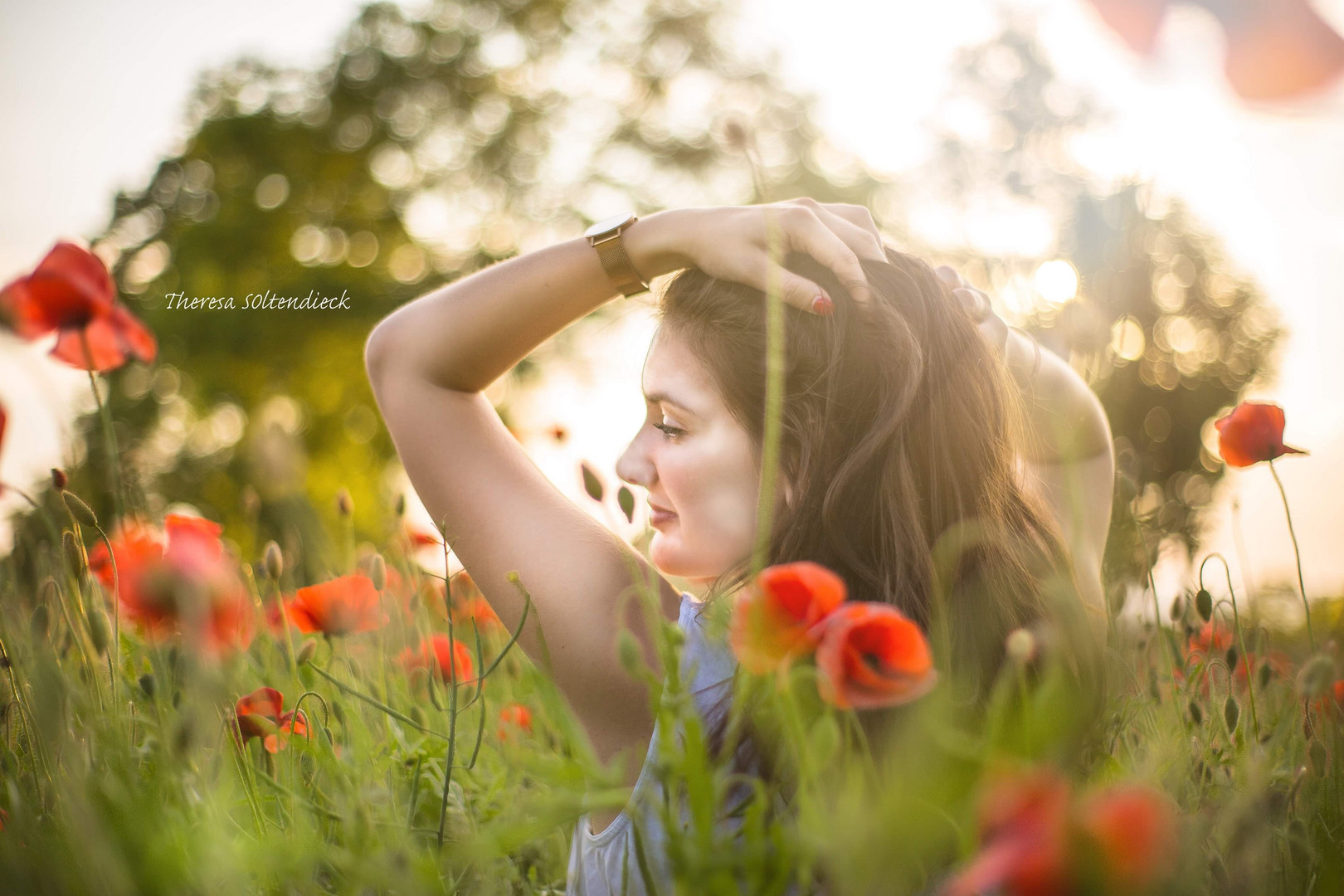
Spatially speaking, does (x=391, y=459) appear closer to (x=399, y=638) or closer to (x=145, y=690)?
(x=399, y=638)

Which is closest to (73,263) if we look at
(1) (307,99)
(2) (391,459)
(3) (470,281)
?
(3) (470,281)

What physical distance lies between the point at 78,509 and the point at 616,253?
0.81 meters

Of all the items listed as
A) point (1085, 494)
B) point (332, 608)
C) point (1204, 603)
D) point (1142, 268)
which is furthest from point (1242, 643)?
point (1142, 268)

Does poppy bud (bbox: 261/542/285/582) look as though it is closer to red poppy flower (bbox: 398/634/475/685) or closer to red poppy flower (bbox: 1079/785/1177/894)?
red poppy flower (bbox: 398/634/475/685)

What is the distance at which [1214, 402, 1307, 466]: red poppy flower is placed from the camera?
4.64 feet

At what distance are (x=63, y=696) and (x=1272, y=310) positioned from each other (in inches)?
604

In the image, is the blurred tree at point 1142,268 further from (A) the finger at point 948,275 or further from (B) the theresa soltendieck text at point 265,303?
(B) the theresa soltendieck text at point 265,303

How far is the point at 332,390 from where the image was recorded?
11.6 metres

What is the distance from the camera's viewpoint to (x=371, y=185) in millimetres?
12344

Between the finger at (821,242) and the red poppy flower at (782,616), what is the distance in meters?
0.62

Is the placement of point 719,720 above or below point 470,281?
below

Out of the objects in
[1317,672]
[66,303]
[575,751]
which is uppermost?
[66,303]

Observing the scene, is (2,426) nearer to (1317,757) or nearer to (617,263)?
(617,263)

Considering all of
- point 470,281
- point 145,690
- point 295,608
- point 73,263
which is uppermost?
point 73,263
